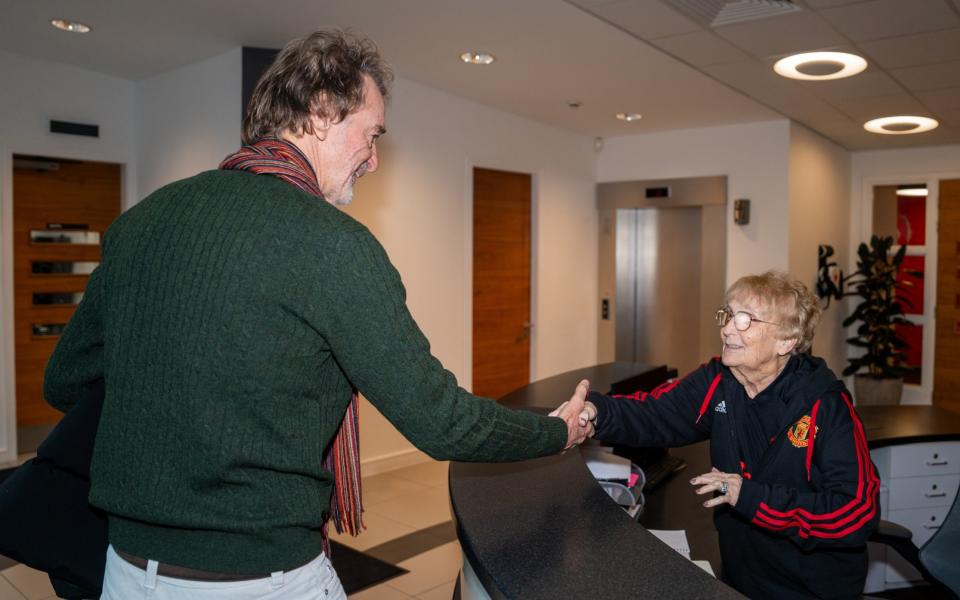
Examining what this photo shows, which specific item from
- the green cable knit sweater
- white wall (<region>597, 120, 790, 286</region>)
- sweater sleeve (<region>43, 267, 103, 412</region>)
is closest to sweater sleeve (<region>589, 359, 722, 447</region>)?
the green cable knit sweater

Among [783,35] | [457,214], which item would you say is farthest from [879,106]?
[457,214]

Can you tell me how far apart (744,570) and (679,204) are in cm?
585

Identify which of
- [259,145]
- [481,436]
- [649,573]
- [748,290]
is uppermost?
[259,145]

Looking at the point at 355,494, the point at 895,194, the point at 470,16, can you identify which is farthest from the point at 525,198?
the point at 355,494

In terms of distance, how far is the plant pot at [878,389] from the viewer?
7711mm

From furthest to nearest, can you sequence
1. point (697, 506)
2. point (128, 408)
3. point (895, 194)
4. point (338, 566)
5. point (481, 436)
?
1. point (895, 194)
2. point (338, 566)
3. point (697, 506)
4. point (481, 436)
5. point (128, 408)

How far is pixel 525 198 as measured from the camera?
6980mm

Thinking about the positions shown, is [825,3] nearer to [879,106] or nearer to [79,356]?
[879,106]

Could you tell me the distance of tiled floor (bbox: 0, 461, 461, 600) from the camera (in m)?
3.51

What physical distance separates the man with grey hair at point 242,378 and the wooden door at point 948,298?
8387 mm

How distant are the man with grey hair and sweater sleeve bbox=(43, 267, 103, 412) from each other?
0.06 meters

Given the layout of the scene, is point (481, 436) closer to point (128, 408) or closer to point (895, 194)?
point (128, 408)

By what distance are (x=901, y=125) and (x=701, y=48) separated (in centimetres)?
340

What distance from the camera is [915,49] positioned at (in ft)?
14.6
